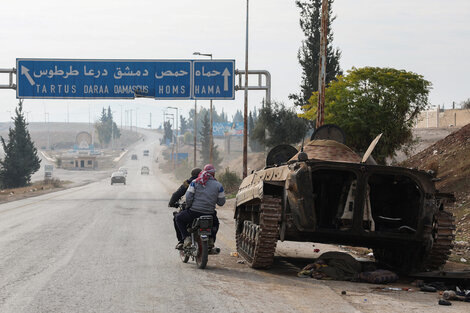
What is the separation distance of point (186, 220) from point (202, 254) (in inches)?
31.9

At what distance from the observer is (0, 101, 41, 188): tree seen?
259 ft

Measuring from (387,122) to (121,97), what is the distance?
44.3ft

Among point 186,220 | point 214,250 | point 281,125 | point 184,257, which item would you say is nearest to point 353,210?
point 214,250

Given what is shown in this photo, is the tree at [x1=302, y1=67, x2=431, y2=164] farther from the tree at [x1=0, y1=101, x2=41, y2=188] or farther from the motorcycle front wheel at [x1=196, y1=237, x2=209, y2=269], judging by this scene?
→ the tree at [x1=0, y1=101, x2=41, y2=188]

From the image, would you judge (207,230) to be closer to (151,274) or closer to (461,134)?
(151,274)

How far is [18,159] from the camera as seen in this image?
79.9m

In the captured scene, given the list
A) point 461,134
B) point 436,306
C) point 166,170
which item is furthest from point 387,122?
point 166,170

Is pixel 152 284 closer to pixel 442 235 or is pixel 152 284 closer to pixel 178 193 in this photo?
pixel 178 193

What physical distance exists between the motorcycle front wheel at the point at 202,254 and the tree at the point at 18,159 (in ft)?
228

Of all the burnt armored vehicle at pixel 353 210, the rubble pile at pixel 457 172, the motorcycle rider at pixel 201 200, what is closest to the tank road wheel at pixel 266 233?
the burnt armored vehicle at pixel 353 210

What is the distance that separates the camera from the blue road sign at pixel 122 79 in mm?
35125

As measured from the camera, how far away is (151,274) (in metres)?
10.7

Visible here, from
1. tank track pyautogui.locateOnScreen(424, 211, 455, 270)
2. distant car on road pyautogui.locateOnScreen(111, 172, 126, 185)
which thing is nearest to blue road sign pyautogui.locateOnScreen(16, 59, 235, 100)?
tank track pyautogui.locateOnScreen(424, 211, 455, 270)

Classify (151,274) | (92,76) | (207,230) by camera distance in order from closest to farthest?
(151,274) → (207,230) → (92,76)
